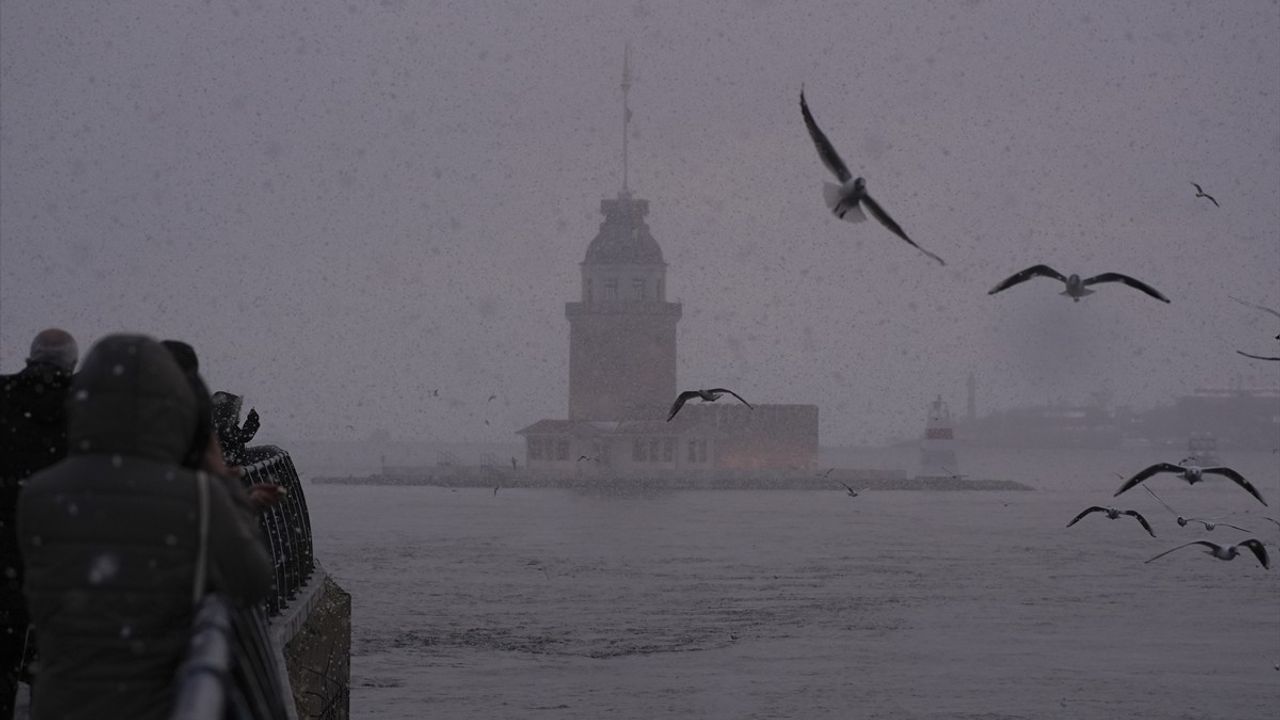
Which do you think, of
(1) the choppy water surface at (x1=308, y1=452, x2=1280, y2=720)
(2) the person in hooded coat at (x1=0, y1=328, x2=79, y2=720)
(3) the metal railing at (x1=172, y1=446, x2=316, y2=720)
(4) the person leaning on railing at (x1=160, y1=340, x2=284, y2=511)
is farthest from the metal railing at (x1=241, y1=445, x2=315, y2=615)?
(1) the choppy water surface at (x1=308, y1=452, x2=1280, y2=720)

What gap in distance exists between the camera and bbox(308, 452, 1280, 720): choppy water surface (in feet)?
80.6

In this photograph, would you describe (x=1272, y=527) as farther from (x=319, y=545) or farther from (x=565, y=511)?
(x=319, y=545)

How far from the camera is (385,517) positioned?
85.2m

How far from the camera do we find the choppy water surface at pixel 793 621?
2456 centimetres

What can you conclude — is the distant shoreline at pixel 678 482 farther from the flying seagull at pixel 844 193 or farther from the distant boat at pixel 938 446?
the flying seagull at pixel 844 193

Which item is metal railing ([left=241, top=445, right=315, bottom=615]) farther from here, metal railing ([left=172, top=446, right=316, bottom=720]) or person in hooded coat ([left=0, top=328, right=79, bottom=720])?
metal railing ([left=172, top=446, right=316, bottom=720])

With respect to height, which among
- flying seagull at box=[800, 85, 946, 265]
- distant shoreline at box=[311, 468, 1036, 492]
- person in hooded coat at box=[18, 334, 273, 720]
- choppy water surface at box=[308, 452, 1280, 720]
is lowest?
choppy water surface at box=[308, 452, 1280, 720]

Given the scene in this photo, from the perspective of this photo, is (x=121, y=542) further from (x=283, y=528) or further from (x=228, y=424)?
(x=283, y=528)

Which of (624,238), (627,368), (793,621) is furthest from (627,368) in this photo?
(793,621)

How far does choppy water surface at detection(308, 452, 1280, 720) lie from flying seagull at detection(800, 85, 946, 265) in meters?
15.0

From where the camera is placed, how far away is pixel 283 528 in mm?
11391

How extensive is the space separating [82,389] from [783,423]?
4379 inches

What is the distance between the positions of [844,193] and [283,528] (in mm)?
5313

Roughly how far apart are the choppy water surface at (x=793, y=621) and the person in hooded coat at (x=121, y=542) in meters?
18.3
